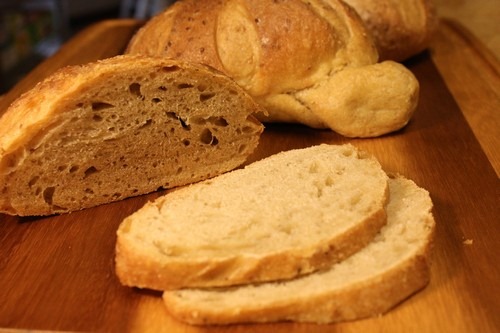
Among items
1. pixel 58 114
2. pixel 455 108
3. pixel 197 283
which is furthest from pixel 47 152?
pixel 455 108

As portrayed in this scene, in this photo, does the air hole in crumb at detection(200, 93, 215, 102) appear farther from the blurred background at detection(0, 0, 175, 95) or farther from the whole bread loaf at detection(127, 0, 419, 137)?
the blurred background at detection(0, 0, 175, 95)

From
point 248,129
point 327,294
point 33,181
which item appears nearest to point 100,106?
point 33,181

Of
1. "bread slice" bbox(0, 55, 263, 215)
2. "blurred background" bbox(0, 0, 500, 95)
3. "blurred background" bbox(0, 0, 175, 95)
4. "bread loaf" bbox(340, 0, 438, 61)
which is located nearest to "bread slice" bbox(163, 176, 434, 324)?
"bread slice" bbox(0, 55, 263, 215)

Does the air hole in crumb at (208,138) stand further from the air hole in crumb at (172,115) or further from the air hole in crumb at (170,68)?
the air hole in crumb at (170,68)

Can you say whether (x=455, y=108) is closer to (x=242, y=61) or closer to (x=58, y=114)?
(x=242, y=61)

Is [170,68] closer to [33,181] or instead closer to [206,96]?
[206,96]

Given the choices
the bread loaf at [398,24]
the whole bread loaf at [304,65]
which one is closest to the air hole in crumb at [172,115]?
the whole bread loaf at [304,65]
